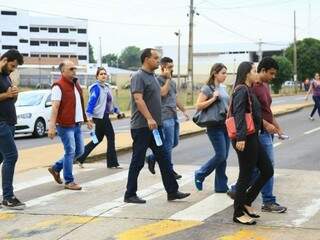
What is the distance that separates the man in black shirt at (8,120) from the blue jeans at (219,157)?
8.11ft

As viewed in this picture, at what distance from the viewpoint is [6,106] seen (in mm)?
7613

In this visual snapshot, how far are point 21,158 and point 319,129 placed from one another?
9.71 m

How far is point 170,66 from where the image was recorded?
9133 mm

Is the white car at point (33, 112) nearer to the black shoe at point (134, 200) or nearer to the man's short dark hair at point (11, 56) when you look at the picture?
the man's short dark hair at point (11, 56)

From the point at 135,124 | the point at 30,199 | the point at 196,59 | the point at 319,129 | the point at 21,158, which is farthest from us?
the point at 196,59

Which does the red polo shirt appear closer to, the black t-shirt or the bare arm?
the bare arm

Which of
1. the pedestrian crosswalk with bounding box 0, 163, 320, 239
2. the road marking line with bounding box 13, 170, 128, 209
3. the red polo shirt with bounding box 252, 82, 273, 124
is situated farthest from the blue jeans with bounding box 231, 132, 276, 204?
the road marking line with bounding box 13, 170, 128, 209

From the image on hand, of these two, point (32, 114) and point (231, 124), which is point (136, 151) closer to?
point (231, 124)

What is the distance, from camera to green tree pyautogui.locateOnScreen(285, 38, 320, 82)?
Result: 7551 centimetres

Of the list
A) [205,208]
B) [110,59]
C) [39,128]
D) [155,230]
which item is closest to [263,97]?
[205,208]

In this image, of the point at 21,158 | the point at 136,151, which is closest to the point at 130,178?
the point at 136,151

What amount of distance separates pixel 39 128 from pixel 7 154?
42.7 ft

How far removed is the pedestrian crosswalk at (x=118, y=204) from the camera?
6.98m

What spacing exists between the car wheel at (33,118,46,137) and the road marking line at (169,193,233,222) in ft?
42.5
